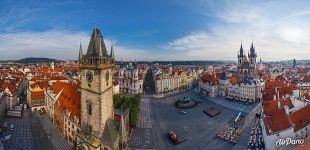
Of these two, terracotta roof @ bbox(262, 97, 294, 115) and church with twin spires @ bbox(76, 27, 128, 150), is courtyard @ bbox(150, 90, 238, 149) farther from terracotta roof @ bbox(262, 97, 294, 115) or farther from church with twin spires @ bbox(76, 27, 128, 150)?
church with twin spires @ bbox(76, 27, 128, 150)

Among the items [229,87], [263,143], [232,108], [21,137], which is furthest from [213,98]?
[21,137]

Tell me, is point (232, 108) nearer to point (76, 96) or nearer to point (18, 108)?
point (76, 96)

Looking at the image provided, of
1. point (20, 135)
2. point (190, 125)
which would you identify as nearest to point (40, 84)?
Result: point (20, 135)

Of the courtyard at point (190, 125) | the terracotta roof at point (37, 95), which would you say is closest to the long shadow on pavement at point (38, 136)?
the terracotta roof at point (37, 95)

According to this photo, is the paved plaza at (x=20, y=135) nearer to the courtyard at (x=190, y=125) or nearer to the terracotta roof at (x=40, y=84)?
the terracotta roof at (x=40, y=84)

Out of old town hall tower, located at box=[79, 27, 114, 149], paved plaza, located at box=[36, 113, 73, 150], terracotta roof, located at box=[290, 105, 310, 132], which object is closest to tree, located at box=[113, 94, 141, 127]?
paved plaza, located at box=[36, 113, 73, 150]

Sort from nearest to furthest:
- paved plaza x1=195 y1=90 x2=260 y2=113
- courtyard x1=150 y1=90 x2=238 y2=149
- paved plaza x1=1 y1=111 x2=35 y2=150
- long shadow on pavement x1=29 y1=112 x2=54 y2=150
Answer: paved plaza x1=1 y1=111 x2=35 y2=150
long shadow on pavement x1=29 y1=112 x2=54 y2=150
courtyard x1=150 y1=90 x2=238 y2=149
paved plaza x1=195 y1=90 x2=260 y2=113
